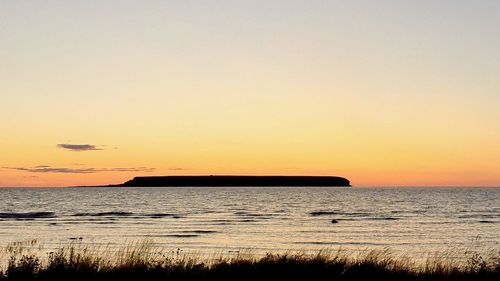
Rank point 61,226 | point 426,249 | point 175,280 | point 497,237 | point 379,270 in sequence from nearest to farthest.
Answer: point 175,280 < point 379,270 < point 426,249 < point 497,237 < point 61,226

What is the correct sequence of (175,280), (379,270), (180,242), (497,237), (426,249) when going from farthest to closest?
(497,237) → (180,242) → (426,249) → (379,270) → (175,280)

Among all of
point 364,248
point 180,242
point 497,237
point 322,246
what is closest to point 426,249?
point 364,248

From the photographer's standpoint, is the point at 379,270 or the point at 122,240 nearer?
the point at 379,270

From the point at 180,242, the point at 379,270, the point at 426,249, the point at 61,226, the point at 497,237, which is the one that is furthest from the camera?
the point at 61,226

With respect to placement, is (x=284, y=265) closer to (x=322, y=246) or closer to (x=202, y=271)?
(x=202, y=271)

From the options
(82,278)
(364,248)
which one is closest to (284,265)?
(82,278)

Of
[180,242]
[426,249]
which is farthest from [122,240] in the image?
[426,249]

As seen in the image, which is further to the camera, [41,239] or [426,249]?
[41,239]

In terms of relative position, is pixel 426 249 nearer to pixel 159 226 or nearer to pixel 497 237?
pixel 497 237

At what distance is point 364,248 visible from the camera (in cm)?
4769

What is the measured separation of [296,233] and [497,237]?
18.0 m

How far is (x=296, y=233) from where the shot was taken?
61.0 m

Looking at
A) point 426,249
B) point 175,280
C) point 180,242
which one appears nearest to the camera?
point 175,280

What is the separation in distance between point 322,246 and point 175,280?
93.9 feet
